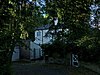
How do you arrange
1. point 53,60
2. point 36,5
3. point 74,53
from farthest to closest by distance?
1. point 53,60
2. point 74,53
3. point 36,5

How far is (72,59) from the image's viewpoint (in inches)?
1383

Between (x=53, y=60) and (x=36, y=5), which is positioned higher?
(x=36, y=5)

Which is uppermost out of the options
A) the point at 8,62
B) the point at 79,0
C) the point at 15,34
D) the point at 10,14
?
the point at 79,0

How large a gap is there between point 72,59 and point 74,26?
28.4ft

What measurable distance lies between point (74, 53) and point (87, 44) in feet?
17.9

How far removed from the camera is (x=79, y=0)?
2166 centimetres

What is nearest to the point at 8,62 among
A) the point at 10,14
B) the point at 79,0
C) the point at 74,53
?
the point at 10,14

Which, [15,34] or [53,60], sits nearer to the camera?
[15,34]

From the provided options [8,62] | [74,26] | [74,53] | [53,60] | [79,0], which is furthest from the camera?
[53,60]

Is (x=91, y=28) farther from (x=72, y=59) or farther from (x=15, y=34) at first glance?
(x=15, y=34)

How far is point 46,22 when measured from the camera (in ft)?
54.6

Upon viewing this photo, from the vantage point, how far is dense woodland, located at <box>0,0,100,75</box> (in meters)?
13.7

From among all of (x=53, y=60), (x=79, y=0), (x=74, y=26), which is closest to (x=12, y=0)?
(x=79, y=0)

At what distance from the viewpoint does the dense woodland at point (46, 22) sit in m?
13.7
